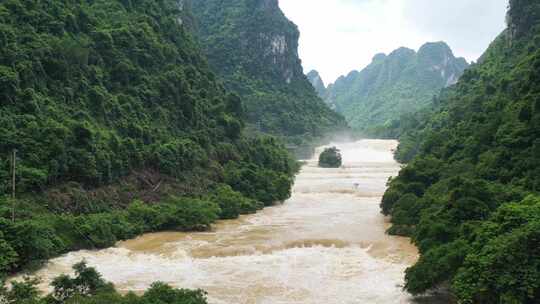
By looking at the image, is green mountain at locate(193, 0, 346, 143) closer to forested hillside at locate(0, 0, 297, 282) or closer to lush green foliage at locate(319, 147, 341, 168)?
lush green foliage at locate(319, 147, 341, 168)

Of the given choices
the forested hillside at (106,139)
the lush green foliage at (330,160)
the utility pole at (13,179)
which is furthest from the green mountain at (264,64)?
the utility pole at (13,179)

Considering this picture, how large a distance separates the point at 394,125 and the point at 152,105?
3622 inches

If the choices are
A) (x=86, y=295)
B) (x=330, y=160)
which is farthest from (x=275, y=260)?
(x=330, y=160)

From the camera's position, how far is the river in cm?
2008

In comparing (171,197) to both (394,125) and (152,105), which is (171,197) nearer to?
(152,105)

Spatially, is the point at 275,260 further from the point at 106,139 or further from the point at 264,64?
the point at 264,64

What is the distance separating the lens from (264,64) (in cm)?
11288

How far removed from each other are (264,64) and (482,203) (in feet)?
309

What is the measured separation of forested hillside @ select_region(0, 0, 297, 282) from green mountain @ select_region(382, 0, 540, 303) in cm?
1218

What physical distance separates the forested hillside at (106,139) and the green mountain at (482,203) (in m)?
12.2

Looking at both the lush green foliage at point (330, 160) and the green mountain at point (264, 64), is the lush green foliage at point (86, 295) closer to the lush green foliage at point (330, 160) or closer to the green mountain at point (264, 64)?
the lush green foliage at point (330, 160)

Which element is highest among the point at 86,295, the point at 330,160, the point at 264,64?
the point at 264,64

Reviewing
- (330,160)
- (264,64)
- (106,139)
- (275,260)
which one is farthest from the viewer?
(264,64)

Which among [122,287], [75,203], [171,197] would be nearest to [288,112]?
[171,197]
